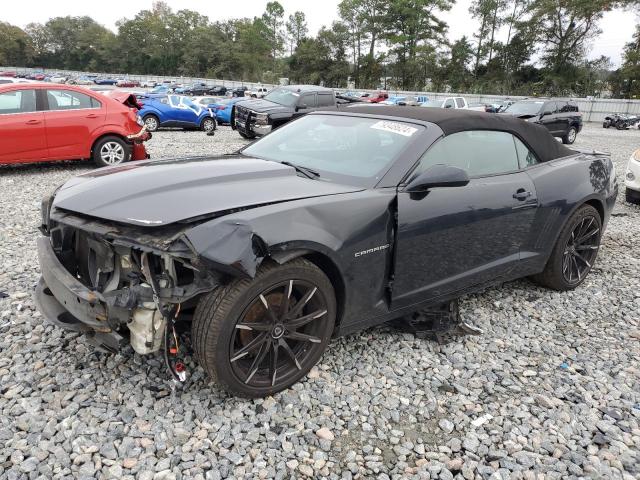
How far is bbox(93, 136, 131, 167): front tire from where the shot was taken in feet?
27.6

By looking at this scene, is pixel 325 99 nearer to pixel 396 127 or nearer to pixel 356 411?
pixel 396 127

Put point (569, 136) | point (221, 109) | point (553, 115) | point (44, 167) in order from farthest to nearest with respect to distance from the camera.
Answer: point (221, 109)
point (569, 136)
point (553, 115)
point (44, 167)

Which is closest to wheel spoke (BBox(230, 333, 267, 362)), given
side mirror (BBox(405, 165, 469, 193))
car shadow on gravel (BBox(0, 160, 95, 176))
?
side mirror (BBox(405, 165, 469, 193))

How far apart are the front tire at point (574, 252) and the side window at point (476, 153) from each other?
86 centimetres

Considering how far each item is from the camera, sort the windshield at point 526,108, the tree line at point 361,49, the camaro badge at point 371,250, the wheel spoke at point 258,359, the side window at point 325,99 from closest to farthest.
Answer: the wheel spoke at point 258,359 < the camaro badge at point 371,250 < the side window at point 325,99 < the windshield at point 526,108 < the tree line at point 361,49

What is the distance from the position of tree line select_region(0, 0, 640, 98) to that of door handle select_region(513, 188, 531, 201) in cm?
5277

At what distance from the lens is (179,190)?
2527 millimetres

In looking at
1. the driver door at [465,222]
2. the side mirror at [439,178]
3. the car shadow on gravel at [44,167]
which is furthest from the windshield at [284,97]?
the side mirror at [439,178]

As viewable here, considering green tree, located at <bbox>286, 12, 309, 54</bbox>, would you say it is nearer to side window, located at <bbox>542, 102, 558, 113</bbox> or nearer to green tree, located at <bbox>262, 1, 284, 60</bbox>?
green tree, located at <bbox>262, 1, 284, 60</bbox>

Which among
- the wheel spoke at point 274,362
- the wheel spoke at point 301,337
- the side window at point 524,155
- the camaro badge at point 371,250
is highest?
the side window at point 524,155

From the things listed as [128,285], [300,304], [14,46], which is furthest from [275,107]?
[14,46]

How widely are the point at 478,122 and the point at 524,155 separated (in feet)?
1.90

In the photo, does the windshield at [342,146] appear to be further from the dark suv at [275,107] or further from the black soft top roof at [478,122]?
the dark suv at [275,107]

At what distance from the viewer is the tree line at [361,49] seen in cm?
5238
